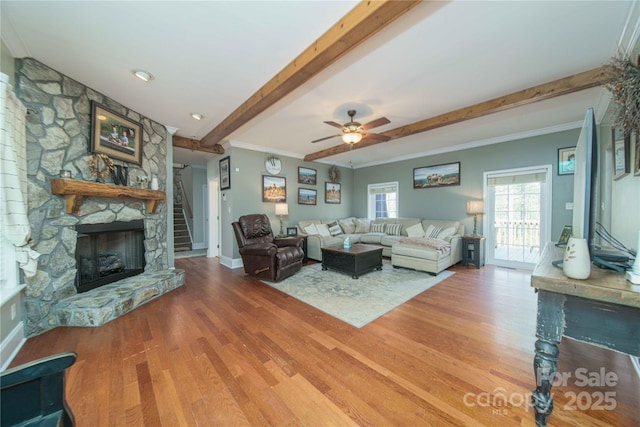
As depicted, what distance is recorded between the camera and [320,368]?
1729mm

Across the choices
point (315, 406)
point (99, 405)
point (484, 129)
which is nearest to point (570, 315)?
point (315, 406)

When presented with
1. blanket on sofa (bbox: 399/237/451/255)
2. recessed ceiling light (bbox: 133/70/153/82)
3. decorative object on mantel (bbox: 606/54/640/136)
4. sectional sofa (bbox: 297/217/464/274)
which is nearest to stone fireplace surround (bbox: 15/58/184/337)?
recessed ceiling light (bbox: 133/70/153/82)

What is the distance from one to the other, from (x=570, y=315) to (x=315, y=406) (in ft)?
4.80

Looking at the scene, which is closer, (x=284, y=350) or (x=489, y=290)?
(x=284, y=350)

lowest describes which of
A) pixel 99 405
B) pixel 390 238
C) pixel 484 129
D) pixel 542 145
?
pixel 99 405

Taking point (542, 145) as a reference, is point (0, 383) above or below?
below

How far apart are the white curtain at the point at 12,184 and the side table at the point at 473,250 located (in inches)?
240

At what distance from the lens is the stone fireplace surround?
2199mm

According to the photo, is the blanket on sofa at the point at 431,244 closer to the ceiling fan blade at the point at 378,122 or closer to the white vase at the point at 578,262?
the ceiling fan blade at the point at 378,122

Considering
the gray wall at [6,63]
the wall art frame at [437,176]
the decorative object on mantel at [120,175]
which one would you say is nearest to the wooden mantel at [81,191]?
the decorative object on mantel at [120,175]

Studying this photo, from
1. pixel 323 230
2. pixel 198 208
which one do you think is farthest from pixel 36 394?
pixel 198 208

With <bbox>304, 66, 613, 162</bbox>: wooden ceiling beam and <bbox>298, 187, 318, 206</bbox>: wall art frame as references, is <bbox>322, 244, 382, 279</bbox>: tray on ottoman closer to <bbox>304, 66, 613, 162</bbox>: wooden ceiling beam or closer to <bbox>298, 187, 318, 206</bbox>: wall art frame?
<bbox>298, 187, 318, 206</bbox>: wall art frame

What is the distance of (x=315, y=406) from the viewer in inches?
55.3

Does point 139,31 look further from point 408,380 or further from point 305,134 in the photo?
point 408,380
